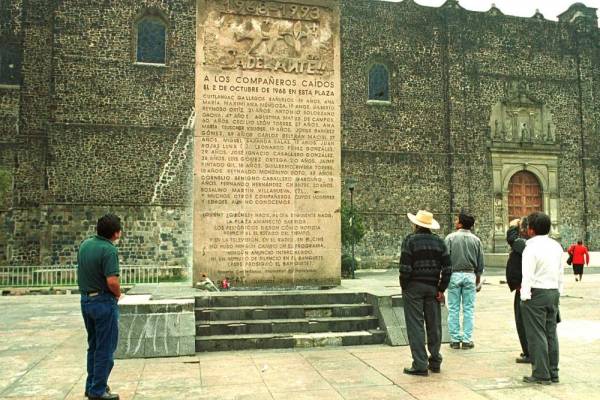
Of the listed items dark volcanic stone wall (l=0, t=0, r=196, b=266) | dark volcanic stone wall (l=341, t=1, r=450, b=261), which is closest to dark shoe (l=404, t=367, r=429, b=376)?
dark volcanic stone wall (l=0, t=0, r=196, b=266)

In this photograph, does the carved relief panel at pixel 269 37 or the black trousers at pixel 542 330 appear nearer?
the black trousers at pixel 542 330

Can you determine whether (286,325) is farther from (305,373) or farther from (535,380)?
(535,380)

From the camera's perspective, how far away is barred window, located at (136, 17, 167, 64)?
74.7 feet

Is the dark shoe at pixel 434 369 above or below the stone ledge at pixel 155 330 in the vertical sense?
below

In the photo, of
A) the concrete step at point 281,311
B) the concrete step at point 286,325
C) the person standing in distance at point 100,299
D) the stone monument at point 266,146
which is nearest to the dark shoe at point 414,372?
the concrete step at point 286,325

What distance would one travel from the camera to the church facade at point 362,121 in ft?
69.7

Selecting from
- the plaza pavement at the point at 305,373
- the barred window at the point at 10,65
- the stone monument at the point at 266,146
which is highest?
the barred window at the point at 10,65

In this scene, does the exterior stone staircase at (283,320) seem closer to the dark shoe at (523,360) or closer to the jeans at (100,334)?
the dark shoe at (523,360)

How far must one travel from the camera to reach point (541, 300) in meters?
5.12

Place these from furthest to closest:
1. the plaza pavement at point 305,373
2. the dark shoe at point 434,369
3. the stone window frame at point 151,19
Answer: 1. the stone window frame at point 151,19
2. the dark shoe at point 434,369
3. the plaza pavement at point 305,373

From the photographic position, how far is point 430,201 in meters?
25.0

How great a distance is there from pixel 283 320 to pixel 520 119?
74.4 ft

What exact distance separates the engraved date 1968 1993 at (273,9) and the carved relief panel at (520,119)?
19.4 metres

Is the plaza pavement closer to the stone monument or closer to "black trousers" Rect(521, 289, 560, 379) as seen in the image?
"black trousers" Rect(521, 289, 560, 379)
